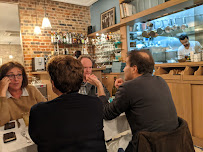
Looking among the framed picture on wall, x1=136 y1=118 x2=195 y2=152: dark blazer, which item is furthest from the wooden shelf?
x1=136 y1=118 x2=195 y2=152: dark blazer

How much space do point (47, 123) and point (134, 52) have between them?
108 cm

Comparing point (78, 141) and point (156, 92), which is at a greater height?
point (156, 92)

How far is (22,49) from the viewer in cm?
504

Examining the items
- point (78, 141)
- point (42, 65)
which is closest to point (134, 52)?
point (78, 141)

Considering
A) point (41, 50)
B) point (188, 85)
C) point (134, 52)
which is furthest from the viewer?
point (41, 50)

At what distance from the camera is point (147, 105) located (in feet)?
4.27

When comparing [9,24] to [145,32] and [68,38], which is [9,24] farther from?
[145,32]

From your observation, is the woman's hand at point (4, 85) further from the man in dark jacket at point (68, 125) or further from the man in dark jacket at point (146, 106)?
the man in dark jacket at point (146, 106)

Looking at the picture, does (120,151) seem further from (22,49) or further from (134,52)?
(22,49)

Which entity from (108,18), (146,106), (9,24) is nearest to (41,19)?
(9,24)

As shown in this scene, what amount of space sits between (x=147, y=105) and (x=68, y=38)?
4.82 meters

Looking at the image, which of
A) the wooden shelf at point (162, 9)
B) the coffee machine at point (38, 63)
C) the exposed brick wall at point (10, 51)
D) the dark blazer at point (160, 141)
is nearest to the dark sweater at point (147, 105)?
the dark blazer at point (160, 141)

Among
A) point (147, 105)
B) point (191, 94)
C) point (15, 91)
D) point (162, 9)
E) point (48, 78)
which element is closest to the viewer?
point (147, 105)

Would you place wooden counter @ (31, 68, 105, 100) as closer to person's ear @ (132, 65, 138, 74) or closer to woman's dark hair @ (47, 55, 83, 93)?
person's ear @ (132, 65, 138, 74)
